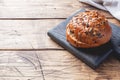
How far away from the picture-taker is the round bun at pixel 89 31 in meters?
0.71

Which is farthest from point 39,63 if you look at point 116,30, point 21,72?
point 116,30

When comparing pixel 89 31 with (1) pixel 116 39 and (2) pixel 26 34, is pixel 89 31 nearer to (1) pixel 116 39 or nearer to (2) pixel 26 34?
(1) pixel 116 39

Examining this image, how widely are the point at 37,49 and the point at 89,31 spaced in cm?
19

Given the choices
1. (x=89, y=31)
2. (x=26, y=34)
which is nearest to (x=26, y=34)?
(x=26, y=34)

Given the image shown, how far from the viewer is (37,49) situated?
0.78 meters

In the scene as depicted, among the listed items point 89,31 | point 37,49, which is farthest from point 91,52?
point 37,49

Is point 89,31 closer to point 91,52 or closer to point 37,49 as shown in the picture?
point 91,52

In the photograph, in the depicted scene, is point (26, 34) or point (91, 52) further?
point (26, 34)

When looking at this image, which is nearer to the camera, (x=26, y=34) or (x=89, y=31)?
(x=89, y=31)

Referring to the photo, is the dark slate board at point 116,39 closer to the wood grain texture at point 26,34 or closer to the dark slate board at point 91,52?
the dark slate board at point 91,52

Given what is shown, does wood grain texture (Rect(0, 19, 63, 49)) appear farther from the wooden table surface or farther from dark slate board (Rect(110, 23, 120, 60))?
dark slate board (Rect(110, 23, 120, 60))

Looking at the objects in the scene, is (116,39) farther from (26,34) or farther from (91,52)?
(26,34)

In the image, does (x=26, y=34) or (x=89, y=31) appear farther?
(x=26, y=34)

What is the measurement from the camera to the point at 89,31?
71 cm
